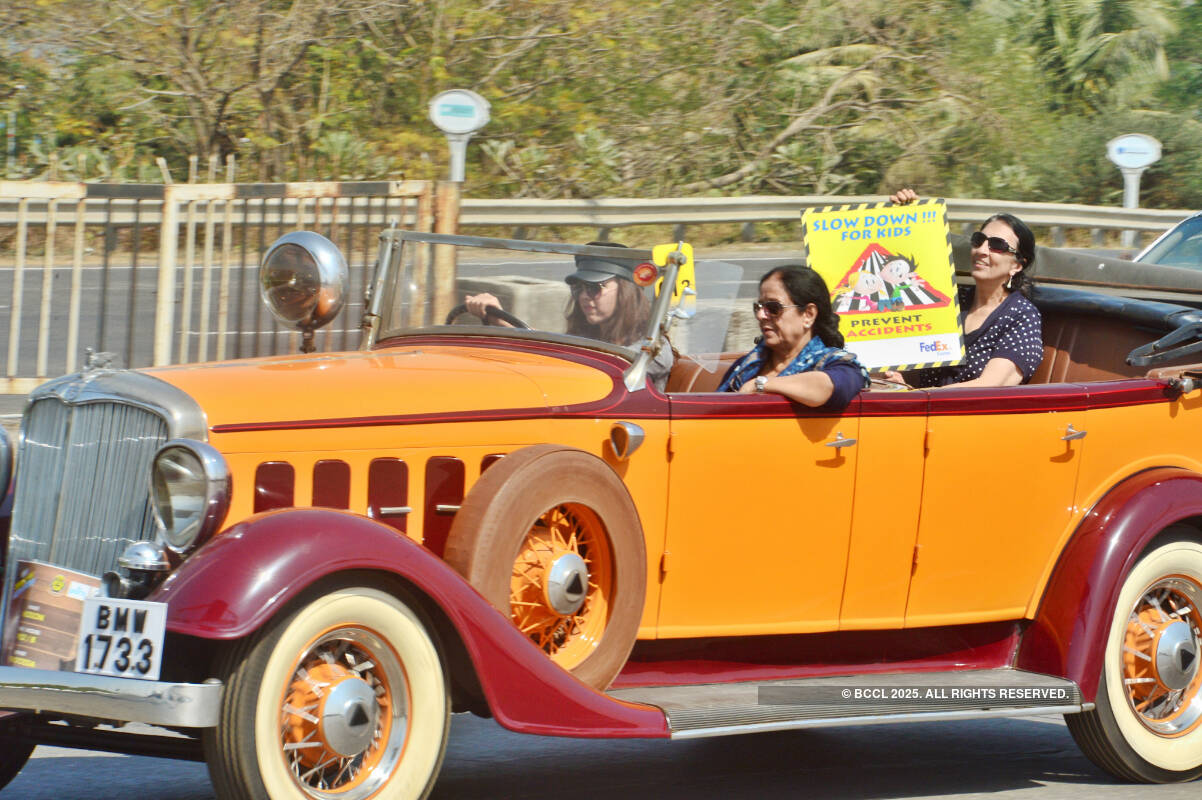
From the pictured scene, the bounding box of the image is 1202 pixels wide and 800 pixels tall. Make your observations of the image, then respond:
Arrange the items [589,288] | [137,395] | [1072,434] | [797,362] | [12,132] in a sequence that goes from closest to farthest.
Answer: [137,395], [589,288], [797,362], [1072,434], [12,132]

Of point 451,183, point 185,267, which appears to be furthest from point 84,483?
point 185,267

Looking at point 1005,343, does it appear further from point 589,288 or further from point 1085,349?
point 589,288

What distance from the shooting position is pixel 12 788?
444 cm

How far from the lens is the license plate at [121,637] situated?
3.27m

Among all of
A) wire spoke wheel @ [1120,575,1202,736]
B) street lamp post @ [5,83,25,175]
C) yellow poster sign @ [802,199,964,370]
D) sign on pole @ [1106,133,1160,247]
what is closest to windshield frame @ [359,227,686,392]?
yellow poster sign @ [802,199,964,370]

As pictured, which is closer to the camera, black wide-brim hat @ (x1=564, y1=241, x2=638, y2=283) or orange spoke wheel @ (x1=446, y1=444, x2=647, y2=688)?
orange spoke wheel @ (x1=446, y1=444, x2=647, y2=688)

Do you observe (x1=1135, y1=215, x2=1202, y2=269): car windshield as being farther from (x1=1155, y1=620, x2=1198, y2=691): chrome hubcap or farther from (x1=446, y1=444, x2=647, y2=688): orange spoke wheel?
(x1=446, y1=444, x2=647, y2=688): orange spoke wheel

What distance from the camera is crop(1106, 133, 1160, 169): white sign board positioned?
14.0 metres

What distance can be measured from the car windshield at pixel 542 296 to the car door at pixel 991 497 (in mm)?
880

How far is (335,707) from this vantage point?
11.4 ft

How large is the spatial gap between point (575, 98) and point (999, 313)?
13.8 metres

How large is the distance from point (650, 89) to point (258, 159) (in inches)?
196

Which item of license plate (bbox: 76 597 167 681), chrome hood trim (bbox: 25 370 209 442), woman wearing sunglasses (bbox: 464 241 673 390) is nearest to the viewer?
license plate (bbox: 76 597 167 681)

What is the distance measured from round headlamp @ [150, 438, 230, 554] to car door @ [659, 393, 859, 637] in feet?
4.39
